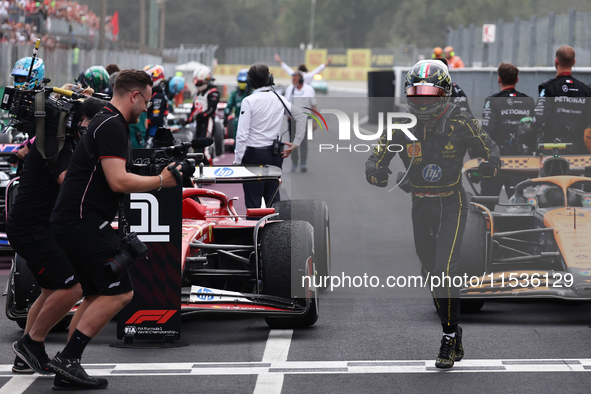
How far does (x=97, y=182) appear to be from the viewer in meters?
4.86

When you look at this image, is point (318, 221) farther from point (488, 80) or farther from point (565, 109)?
point (488, 80)

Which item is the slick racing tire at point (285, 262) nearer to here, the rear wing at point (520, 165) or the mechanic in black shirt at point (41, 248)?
the mechanic in black shirt at point (41, 248)

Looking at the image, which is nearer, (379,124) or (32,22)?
(379,124)

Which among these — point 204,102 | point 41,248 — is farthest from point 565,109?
point 204,102

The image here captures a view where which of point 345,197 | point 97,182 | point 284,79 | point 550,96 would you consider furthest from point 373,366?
point 284,79

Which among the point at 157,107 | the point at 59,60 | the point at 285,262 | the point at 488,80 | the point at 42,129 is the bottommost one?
the point at 285,262

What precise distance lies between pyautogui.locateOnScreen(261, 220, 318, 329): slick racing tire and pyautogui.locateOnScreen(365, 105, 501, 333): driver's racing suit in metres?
0.84

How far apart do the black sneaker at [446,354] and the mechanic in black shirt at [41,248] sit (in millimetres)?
2140

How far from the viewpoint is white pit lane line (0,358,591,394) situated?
17.0 ft

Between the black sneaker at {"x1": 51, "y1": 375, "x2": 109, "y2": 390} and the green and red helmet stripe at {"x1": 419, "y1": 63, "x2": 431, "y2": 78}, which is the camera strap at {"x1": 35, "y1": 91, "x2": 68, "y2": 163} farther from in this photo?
the green and red helmet stripe at {"x1": 419, "y1": 63, "x2": 431, "y2": 78}

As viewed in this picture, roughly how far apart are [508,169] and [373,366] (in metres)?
4.47

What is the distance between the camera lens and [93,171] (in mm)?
4844

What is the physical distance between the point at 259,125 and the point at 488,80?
14.1 metres

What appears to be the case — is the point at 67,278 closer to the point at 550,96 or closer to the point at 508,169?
the point at 508,169
